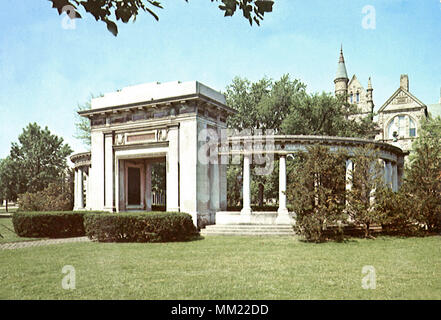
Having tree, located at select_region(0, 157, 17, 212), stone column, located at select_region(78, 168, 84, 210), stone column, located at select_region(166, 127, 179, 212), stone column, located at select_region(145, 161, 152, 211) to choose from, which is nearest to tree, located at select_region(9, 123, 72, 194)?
tree, located at select_region(0, 157, 17, 212)

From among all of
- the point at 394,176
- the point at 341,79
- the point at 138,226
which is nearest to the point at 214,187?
the point at 138,226

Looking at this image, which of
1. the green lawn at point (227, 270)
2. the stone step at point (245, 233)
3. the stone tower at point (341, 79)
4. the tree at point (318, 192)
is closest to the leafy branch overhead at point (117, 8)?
the green lawn at point (227, 270)

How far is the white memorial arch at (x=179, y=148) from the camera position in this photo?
18500 mm

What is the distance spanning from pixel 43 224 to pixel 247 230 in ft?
35.4

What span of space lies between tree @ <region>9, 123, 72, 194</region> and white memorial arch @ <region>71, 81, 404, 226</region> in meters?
23.6

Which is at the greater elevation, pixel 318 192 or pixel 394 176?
pixel 394 176

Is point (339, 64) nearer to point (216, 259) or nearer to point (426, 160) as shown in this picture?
point (426, 160)

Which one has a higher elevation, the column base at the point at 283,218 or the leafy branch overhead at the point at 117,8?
the leafy branch overhead at the point at 117,8

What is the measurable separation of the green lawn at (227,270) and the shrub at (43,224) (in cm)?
416

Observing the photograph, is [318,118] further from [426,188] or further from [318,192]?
[318,192]

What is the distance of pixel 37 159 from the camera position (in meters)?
43.6

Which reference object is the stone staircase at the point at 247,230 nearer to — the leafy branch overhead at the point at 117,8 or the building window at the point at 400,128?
the leafy branch overhead at the point at 117,8
